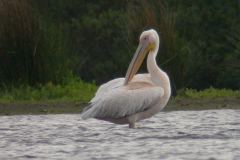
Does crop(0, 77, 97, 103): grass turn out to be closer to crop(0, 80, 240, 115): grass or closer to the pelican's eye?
crop(0, 80, 240, 115): grass

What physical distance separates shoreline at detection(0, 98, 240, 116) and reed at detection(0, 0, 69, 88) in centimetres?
92

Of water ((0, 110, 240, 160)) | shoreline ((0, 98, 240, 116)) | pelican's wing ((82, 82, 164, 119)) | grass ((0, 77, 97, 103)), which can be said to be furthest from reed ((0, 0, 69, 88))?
pelican's wing ((82, 82, 164, 119))

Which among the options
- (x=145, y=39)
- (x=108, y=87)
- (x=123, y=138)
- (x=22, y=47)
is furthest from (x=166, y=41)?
(x=123, y=138)

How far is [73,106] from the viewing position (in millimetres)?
8109

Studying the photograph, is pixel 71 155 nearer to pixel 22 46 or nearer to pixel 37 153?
pixel 37 153

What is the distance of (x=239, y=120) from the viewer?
6.02m

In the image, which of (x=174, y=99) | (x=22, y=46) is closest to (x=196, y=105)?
(x=174, y=99)

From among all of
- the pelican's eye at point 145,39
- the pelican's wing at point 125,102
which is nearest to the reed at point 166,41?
the pelican's eye at point 145,39

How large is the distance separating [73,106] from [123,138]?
3.28 meters

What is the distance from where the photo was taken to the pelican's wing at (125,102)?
18.4 feet

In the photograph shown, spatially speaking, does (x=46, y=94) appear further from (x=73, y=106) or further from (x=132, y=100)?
(x=132, y=100)

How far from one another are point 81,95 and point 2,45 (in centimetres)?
151

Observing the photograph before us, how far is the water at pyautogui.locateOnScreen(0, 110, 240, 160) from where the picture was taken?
160 inches

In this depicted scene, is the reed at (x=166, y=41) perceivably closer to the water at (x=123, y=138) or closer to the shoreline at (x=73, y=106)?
the shoreline at (x=73, y=106)
